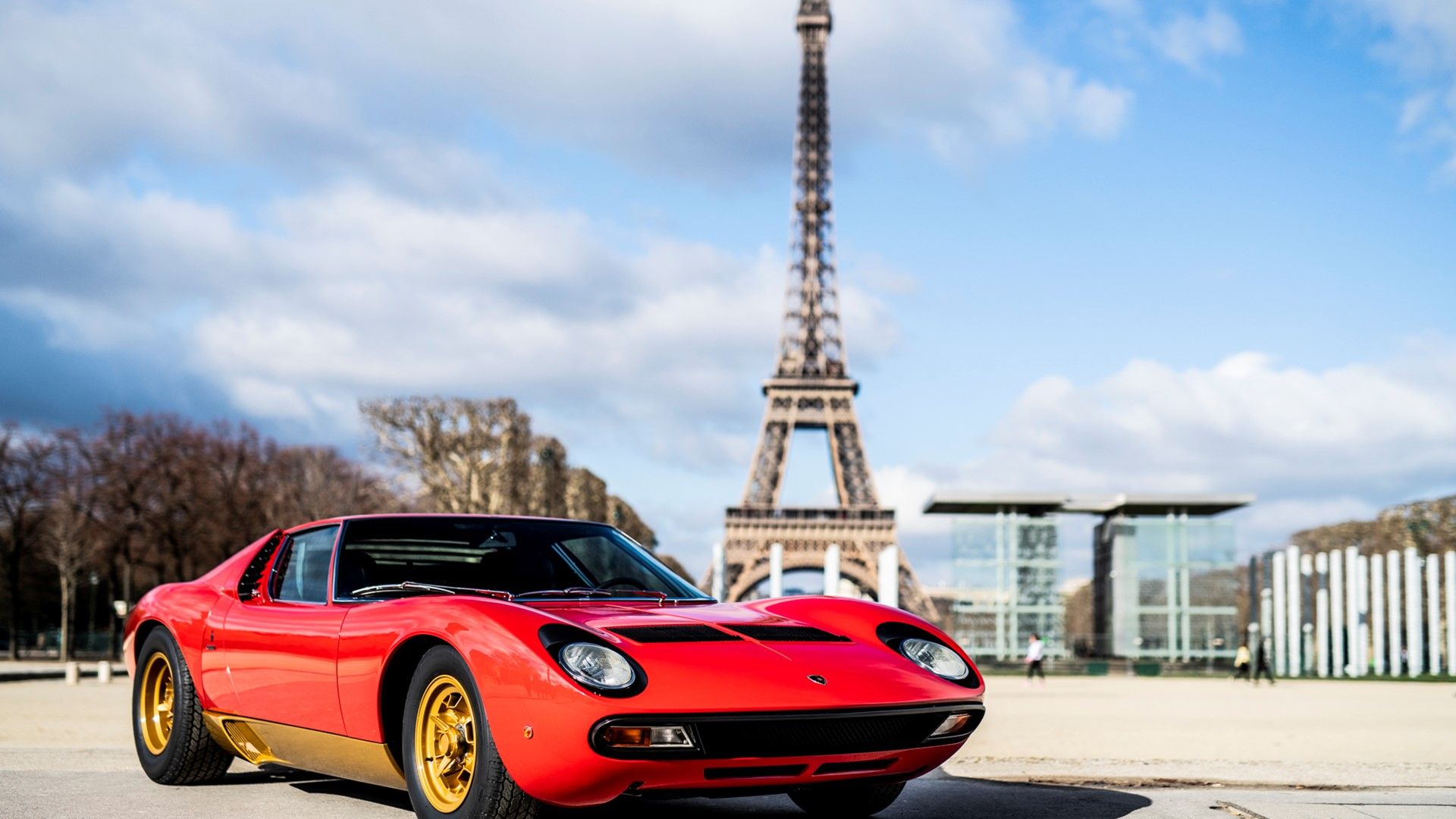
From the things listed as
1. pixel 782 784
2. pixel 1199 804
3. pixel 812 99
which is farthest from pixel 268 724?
pixel 812 99

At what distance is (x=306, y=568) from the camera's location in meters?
5.81

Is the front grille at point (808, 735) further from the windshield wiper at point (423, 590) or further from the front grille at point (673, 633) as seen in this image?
the windshield wiper at point (423, 590)

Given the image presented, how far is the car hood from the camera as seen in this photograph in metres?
4.11

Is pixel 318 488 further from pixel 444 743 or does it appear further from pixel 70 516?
pixel 444 743

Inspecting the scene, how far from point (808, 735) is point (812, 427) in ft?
213

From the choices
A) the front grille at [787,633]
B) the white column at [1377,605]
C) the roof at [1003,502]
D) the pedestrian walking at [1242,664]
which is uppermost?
the roof at [1003,502]

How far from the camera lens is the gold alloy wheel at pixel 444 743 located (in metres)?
4.40

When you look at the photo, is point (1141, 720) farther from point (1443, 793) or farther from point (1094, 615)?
point (1094, 615)

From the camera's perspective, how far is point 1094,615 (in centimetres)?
4531

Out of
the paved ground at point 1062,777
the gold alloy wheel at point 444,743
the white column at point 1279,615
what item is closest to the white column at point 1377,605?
the white column at point 1279,615

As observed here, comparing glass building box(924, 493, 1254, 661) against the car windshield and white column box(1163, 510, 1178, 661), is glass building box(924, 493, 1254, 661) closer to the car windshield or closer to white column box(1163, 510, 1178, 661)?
white column box(1163, 510, 1178, 661)

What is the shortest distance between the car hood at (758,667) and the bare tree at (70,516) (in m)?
40.4

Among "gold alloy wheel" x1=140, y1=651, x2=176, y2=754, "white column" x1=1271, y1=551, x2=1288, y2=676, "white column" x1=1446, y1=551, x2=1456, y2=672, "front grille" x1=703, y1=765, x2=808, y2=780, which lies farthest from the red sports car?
"white column" x1=1271, y1=551, x2=1288, y2=676

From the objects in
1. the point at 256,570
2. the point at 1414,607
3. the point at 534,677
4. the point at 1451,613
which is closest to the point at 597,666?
the point at 534,677
